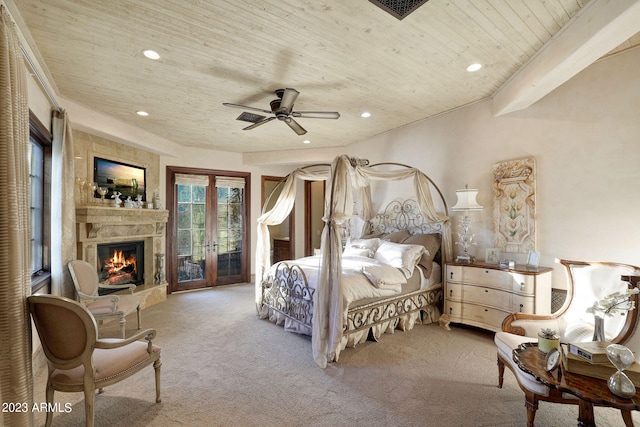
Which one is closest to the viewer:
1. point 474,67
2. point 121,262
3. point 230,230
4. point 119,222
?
point 474,67

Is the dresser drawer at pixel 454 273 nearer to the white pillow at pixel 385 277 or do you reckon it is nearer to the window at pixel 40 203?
the white pillow at pixel 385 277

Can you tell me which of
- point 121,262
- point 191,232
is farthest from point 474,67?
point 121,262

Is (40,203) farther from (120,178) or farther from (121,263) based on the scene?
(121,263)

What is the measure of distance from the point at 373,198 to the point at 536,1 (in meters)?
4.06

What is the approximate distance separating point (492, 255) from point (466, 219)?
24.1 inches

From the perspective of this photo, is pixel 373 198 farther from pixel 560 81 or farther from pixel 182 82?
pixel 182 82

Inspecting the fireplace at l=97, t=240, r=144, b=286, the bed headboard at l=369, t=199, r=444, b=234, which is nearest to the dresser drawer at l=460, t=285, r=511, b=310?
the bed headboard at l=369, t=199, r=444, b=234

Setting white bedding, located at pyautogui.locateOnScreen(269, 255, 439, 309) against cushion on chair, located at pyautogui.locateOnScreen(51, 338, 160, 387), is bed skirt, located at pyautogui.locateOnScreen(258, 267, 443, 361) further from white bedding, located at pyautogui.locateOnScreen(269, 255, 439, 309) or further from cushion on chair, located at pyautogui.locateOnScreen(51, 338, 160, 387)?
cushion on chair, located at pyautogui.locateOnScreen(51, 338, 160, 387)

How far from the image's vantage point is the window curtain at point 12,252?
1641 millimetres

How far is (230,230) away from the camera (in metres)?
7.12

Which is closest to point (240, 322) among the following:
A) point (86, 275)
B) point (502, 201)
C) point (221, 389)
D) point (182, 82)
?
point (221, 389)

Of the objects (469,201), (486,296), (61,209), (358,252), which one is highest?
(469,201)

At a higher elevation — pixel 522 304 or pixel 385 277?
pixel 385 277

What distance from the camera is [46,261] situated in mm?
3613
